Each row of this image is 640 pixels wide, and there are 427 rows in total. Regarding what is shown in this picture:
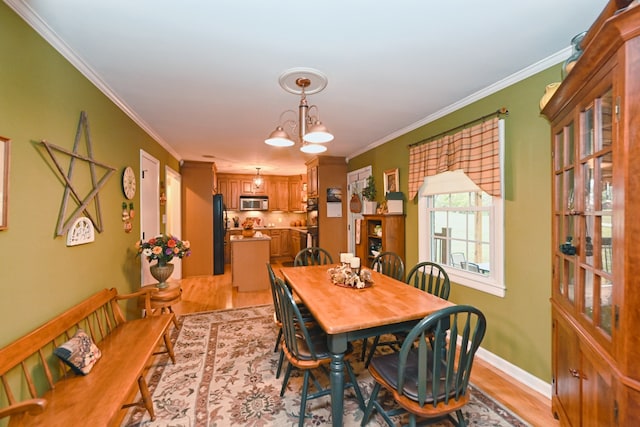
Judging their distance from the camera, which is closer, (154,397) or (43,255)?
(43,255)

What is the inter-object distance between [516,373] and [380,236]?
7.09 ft

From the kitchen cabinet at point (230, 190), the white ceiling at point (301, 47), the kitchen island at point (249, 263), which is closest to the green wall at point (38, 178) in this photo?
the white ceiling at point (301, 47)

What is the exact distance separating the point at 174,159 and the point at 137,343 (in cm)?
388

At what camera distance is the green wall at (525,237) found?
1.99 metres

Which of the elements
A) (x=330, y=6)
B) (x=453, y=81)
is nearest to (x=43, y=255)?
(x=330, y=6)

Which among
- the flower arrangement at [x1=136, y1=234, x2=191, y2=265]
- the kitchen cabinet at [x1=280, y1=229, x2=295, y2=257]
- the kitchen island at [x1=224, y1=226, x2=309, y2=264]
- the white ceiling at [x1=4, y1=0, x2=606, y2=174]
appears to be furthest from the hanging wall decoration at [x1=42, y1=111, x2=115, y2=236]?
the kitchen cabinet at [x1=280, y1=229, x2=295, y2=257]

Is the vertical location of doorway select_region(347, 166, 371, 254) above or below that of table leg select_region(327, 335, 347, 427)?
above

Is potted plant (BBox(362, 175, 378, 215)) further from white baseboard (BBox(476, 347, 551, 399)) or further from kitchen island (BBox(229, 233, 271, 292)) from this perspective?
white baseboard (BBox(476, 347, 551, 399))

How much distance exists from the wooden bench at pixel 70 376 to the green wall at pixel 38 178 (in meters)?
0.10

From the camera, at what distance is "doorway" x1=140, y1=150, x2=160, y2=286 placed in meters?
3.30

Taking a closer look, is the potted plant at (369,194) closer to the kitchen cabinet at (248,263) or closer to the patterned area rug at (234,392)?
the kitchen cabinet at (248,263)

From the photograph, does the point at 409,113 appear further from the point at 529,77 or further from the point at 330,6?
the point at 330,6

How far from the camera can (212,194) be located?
577 centimetres

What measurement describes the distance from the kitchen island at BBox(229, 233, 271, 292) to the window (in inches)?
108
